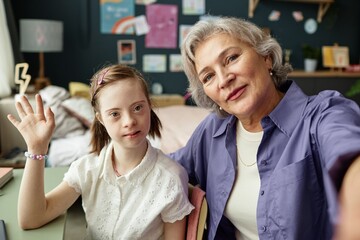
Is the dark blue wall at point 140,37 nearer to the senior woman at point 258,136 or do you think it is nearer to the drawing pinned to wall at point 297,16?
the drawing pinned to wall at point 297,16

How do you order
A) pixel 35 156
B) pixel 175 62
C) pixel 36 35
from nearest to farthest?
1. pixel 35 156
2. pixel 36 35
3. pixel 175 62

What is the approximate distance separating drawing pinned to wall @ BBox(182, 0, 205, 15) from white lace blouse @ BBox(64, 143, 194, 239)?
379cm

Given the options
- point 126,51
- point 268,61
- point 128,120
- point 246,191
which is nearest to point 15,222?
point 128,120

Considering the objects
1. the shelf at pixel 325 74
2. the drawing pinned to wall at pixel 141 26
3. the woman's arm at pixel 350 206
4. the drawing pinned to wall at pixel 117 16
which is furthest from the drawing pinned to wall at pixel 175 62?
the woman's arm at pixel 350 206

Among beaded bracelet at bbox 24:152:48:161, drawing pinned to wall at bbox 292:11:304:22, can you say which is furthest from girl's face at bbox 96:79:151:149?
drawing pinned to wall at bbox 292:11:304:22

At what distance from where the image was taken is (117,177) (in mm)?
1210

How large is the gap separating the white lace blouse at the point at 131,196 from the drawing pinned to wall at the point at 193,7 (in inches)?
149

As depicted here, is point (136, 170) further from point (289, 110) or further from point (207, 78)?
point (289, 110)

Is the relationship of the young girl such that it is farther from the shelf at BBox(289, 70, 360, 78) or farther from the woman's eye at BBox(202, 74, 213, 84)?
the shelf at BBox(289, 70, 360, 78)

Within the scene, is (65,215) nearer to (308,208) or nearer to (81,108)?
(308,208)

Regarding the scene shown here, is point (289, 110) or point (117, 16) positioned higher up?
point (117, 16)

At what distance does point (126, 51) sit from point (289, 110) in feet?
Result: 12.3

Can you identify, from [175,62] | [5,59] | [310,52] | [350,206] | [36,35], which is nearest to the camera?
[350,206]

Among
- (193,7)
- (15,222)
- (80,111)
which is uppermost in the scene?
(193,7)
